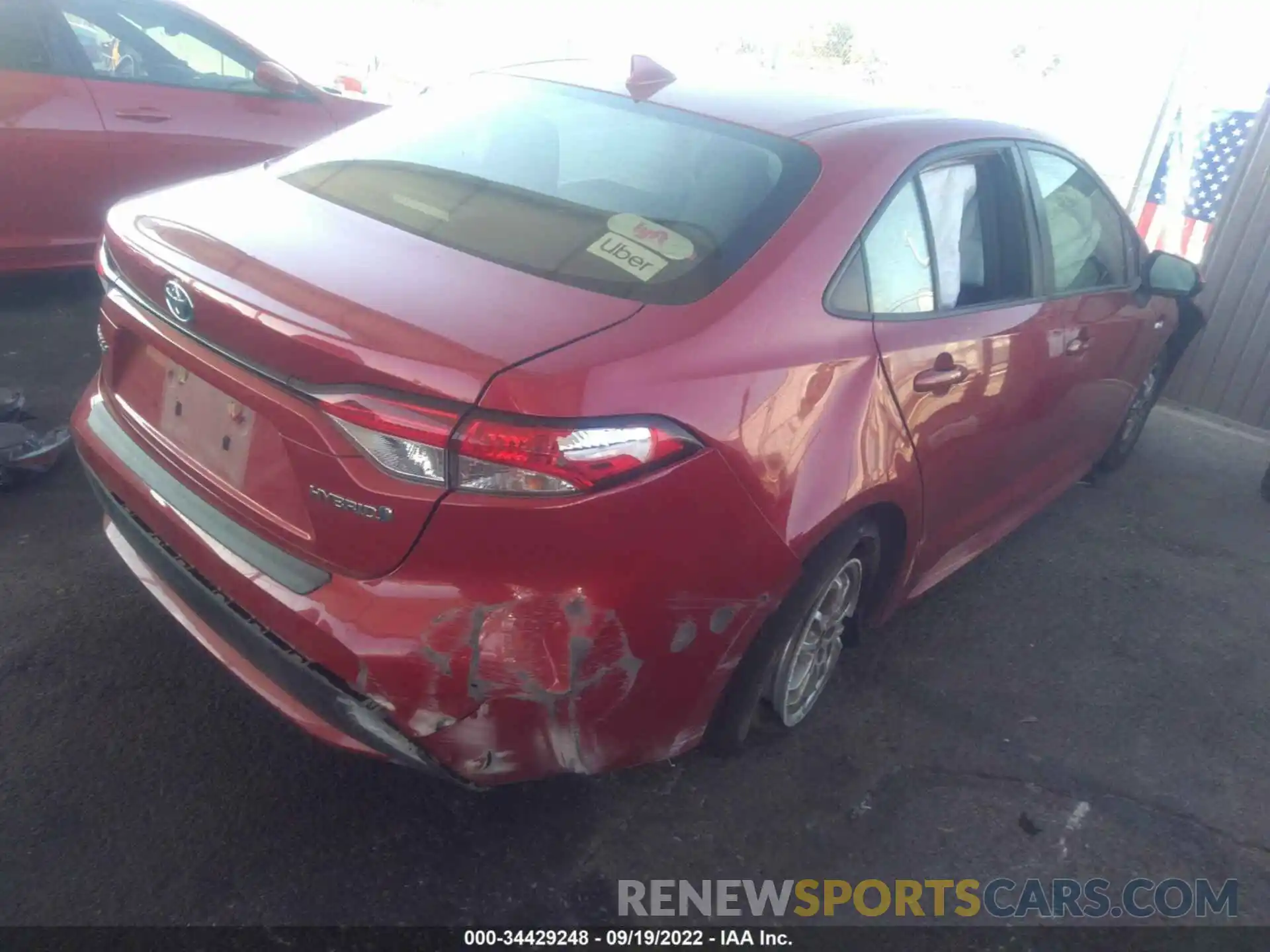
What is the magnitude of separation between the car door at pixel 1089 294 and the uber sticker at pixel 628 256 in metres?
1.62

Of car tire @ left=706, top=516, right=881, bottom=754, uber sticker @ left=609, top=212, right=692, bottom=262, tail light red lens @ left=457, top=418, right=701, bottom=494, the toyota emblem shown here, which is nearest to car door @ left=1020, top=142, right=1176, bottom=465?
car tire @ left=706, top=516, right=881, bottom=754

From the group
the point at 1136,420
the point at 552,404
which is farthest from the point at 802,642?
the point at 1136,420

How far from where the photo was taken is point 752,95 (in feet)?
8.89

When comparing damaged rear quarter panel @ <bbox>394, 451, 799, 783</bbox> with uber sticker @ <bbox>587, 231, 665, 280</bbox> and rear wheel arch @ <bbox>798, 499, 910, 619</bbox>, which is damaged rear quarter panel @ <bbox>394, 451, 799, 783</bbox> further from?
uber sticker @ <bbox>587, 231, 665, 280</bbox>

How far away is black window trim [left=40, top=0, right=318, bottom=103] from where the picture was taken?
4.61 m

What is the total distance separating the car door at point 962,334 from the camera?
246cm

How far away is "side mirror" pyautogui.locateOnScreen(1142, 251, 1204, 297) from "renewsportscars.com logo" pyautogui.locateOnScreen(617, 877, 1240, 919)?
7.71 ft

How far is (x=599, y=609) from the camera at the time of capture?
1.84 metres

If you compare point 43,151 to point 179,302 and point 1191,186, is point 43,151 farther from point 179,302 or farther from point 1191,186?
point 1191,186

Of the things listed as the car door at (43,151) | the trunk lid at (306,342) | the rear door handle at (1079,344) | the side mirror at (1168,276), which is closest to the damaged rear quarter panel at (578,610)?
the trunk lid at (306,342)

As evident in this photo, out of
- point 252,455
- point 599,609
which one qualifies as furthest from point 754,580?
point 252,455

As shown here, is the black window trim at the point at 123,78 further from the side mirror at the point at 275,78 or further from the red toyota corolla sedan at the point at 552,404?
the red toyota corolla sedan at the point at 552,404

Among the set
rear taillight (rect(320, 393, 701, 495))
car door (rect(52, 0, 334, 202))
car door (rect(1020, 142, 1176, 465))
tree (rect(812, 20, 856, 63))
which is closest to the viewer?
rear taillight (rect(320, 393, 701, 495))

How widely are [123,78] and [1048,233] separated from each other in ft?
14.1
